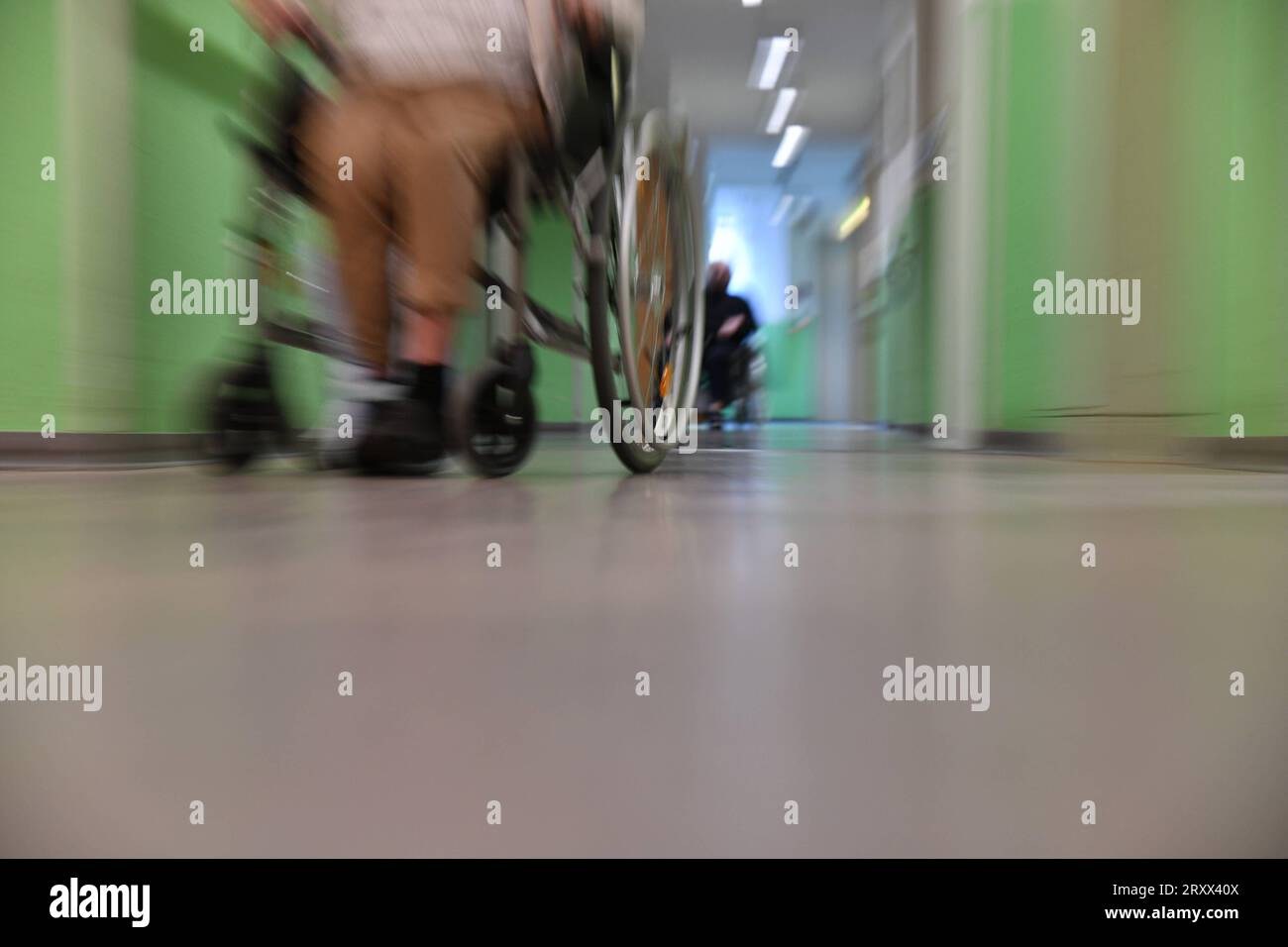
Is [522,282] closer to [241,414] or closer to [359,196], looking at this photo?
[359,196]

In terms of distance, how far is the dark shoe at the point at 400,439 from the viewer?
5.47ft

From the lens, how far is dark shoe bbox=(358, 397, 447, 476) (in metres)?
1.67

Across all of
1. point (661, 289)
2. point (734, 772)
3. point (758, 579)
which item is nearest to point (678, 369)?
point (661, 289)

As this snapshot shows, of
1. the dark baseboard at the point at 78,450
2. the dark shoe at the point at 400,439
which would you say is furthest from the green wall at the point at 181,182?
the dark shoe at the point at 400,439

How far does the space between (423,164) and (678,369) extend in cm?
93

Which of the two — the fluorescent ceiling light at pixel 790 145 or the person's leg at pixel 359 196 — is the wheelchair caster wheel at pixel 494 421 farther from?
the fluorescent ceiling light at pixel 790 145

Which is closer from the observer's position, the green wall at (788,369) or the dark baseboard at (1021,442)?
the dark baseboard at (1021,442)

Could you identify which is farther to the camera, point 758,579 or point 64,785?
point 758,579

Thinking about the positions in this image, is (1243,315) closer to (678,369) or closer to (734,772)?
(678,369)

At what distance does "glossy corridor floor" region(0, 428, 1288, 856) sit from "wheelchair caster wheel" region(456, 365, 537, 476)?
550 millimetres

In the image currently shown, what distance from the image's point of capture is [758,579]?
0.78m

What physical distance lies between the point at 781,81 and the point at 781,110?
99cm

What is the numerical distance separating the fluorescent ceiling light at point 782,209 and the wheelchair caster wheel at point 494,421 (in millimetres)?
11538

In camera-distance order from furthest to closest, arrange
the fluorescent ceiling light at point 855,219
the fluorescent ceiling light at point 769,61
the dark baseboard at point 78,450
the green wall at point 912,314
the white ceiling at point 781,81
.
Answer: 1. the fluorescent ceiling light at point 855,219
2. the fluorescent ceiling light at point 769,61
3. the white ceiling at point 781,81
4. the green wall at point 912,314
5. the dark baseboard at point 78,450
